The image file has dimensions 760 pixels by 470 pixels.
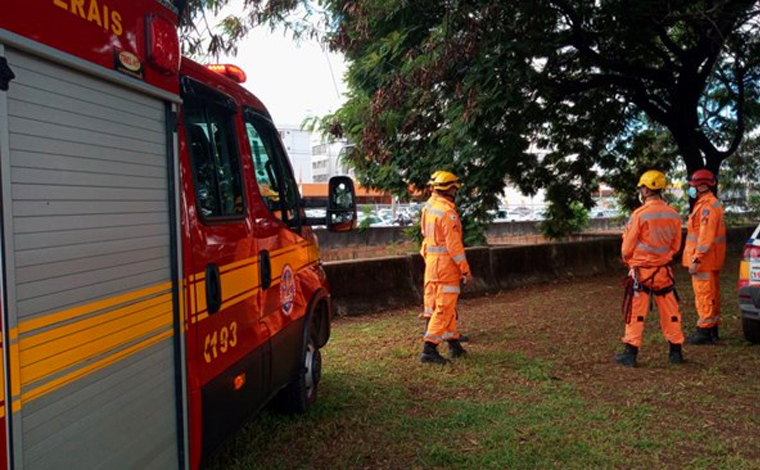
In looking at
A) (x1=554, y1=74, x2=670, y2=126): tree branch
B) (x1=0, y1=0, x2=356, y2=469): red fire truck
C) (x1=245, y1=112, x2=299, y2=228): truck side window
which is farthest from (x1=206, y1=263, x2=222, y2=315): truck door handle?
(x1=554, y1=74, x2=670, y2=126): tree branch

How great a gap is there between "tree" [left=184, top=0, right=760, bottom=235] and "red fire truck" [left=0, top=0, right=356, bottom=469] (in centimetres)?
466

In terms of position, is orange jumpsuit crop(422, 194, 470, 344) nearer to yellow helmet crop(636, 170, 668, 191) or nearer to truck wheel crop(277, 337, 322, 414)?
truck wheel crop(277, 337, 322, 414)

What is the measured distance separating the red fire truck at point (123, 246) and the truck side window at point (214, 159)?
0.01 metres

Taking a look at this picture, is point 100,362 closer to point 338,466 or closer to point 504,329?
point 338,466

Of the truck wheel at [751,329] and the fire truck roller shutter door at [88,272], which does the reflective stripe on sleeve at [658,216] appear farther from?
the fire truck roller shutter door at [88,272]

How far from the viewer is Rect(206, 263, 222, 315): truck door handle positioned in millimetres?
3096

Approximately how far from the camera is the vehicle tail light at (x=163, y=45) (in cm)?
265

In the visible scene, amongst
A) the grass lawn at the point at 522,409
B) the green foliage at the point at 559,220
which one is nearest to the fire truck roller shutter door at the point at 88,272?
the grass lawn at the point at 522,409

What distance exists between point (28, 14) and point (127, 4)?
2.09ft

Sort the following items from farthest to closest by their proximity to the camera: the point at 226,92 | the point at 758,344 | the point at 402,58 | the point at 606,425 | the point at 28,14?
the point at 402,58 < the point at 758,344 < the point at 606,425 < the point at 226,92 < the point at 28,14

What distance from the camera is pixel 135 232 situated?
2.55m

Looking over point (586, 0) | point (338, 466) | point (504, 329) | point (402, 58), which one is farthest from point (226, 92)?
point (586, 0)

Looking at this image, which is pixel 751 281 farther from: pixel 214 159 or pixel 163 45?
pixel 163 45

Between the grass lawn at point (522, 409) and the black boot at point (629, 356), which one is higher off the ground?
the black boot at point (629, 356)
